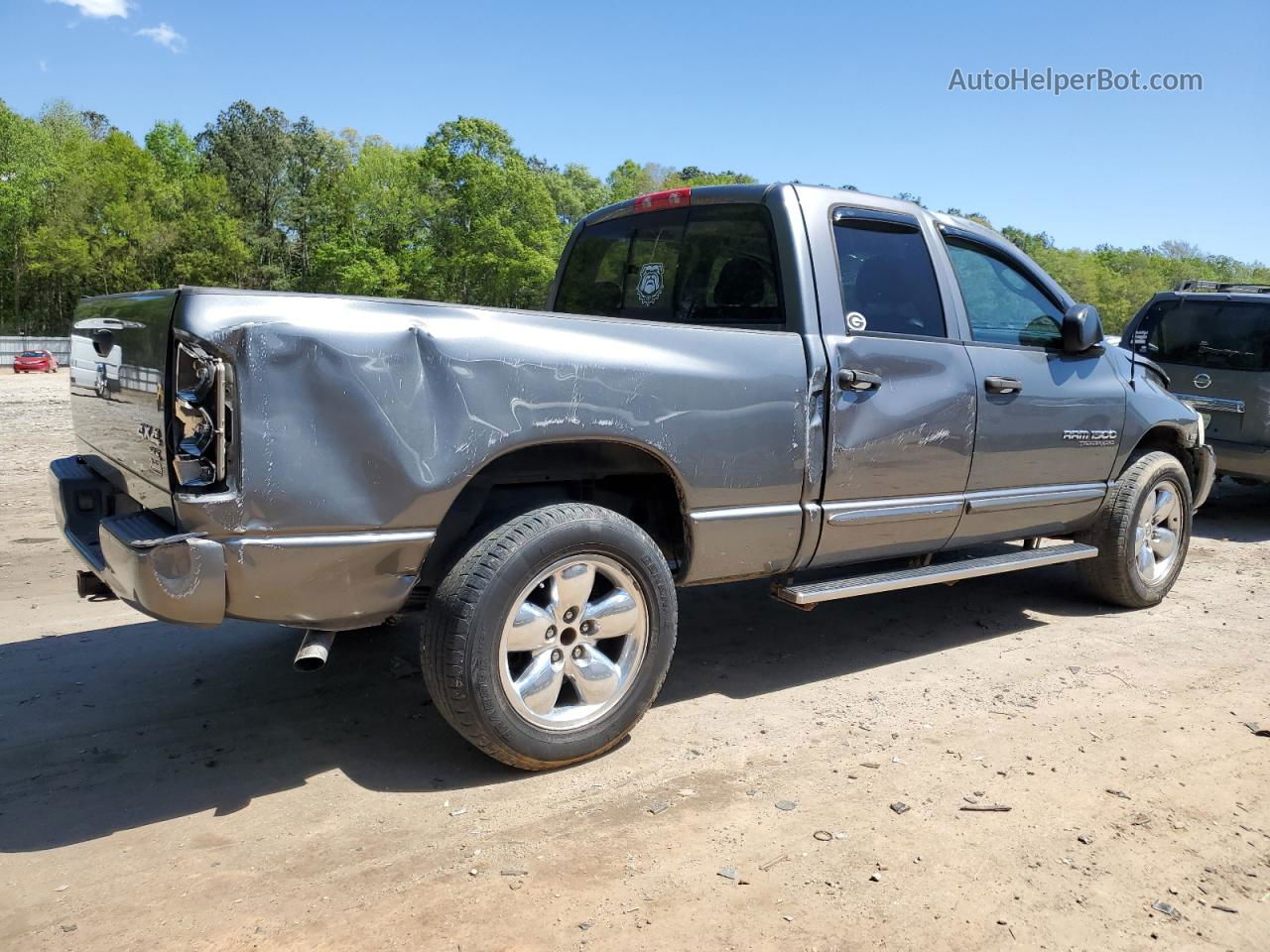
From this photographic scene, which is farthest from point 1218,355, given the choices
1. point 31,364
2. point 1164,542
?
point 31,364

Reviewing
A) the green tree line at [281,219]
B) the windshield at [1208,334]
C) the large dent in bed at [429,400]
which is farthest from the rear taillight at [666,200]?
the green tree line at [281,219]

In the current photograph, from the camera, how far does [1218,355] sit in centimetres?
857

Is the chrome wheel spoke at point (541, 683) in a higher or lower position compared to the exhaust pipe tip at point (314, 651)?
lower

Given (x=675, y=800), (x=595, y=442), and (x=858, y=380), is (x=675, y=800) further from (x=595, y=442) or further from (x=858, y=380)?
(x=858, y=380)

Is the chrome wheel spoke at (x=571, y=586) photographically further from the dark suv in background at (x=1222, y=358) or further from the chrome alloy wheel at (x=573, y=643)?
the dark suv in background at (x=1222, y=358)

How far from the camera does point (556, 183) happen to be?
81625mm

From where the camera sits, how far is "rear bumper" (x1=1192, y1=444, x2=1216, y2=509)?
5.98 meters

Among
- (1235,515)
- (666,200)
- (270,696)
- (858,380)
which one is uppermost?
(666,200)

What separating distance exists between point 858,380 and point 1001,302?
137cm

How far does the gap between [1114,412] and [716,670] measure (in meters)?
2.63

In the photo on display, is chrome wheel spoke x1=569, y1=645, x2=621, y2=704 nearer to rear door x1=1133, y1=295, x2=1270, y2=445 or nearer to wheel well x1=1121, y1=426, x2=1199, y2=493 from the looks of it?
wheel well x1=1121, y1=426, x2=1199, y2=493

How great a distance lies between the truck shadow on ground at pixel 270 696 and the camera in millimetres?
3213

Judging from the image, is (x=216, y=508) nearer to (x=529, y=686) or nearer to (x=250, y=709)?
(x=529, y=686)

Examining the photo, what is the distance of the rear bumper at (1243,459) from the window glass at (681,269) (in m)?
6.13
